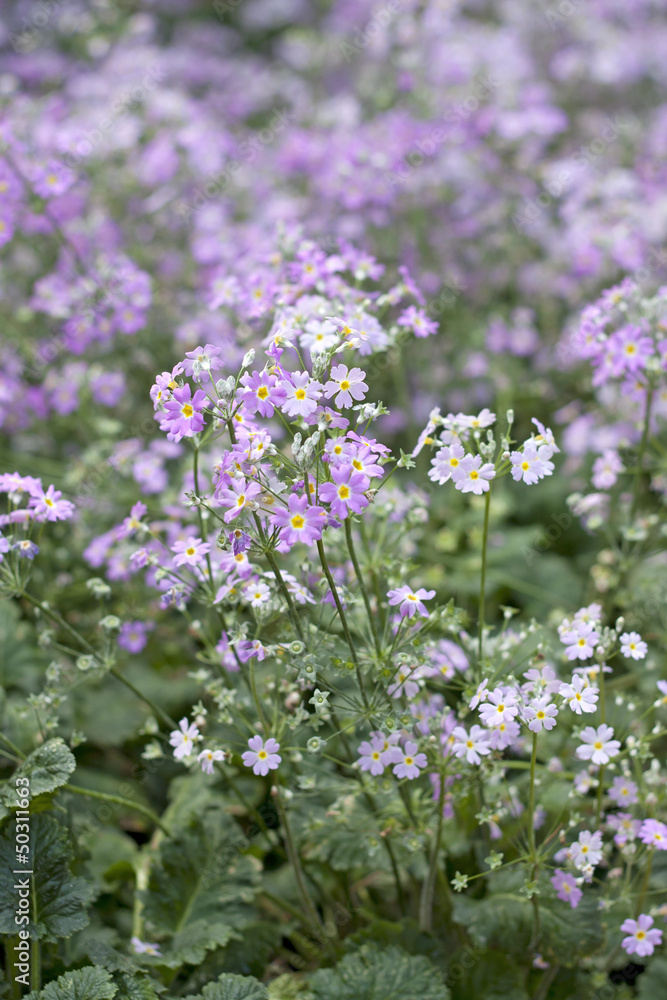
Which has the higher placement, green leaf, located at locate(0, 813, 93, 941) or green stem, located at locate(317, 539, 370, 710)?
green stem, located at locate(317, 539, 370, 710)

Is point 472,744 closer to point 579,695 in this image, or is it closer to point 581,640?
point 579,695

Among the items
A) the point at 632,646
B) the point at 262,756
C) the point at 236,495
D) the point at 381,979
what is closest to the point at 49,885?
the point at 262,756

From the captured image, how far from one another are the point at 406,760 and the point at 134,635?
1781 millimetres

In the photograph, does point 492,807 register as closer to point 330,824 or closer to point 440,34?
point 330,824

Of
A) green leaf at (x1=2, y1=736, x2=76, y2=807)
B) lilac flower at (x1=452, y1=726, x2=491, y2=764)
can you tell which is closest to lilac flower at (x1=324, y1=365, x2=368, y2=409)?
lilac flower at (x1=452, y1=726, x2=491, y2=764)

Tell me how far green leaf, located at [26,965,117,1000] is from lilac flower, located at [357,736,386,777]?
→ 3.32ft

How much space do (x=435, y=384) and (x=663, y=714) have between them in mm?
2972

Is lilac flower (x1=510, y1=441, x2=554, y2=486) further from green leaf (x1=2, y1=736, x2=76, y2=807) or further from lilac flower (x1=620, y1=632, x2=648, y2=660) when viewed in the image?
green leaf (x1=2, y1=736, x2=76, y2=807)

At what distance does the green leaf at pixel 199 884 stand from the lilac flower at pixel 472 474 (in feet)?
6.17

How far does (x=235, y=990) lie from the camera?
2.74m

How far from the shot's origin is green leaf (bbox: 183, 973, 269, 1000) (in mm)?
2715

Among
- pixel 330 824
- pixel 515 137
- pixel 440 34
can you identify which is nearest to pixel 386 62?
pixel 440 34

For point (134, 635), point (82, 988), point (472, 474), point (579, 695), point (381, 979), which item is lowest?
point (82, 988)

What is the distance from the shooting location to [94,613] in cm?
460
